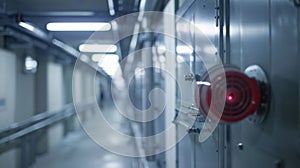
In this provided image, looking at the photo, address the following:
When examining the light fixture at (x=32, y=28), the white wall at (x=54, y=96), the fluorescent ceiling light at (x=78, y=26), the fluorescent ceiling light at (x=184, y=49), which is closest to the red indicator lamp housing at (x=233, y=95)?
the fluorescent ceiling light at (x=184, y=49)

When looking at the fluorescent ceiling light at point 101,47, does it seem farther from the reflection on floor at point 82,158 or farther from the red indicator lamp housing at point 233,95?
the red indicator lamp housing at point 233,95

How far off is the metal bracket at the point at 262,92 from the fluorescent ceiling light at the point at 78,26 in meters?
2.05

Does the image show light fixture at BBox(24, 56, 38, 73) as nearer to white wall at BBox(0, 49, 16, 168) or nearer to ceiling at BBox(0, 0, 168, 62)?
white wall at BBox(0, 49, 16, 168)

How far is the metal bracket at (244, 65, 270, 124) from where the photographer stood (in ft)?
2.86

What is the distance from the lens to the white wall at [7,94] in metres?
3.55

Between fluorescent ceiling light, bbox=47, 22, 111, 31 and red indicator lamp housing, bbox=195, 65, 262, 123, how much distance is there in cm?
206

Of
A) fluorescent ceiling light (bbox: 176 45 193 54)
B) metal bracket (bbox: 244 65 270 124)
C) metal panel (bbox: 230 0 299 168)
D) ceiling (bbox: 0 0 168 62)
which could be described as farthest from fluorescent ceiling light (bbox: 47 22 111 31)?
metal bracket (bbox: 244 65 270 124)

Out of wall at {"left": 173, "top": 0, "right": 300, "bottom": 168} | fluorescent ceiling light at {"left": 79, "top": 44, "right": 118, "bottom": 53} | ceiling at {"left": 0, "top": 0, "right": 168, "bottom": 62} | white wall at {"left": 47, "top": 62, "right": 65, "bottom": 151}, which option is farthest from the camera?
white wall at {"left": 47, "top": 62, "right": 65, "bottom": 151}

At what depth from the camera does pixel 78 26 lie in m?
2.82

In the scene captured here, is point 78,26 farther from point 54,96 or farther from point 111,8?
point 54,96

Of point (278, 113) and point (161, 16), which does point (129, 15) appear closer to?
point (161, 16)

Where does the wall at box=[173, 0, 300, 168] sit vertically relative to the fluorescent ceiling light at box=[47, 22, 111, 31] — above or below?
below

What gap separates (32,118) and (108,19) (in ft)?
8.91

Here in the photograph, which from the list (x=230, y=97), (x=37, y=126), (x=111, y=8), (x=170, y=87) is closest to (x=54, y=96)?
(x=37, y=126)
